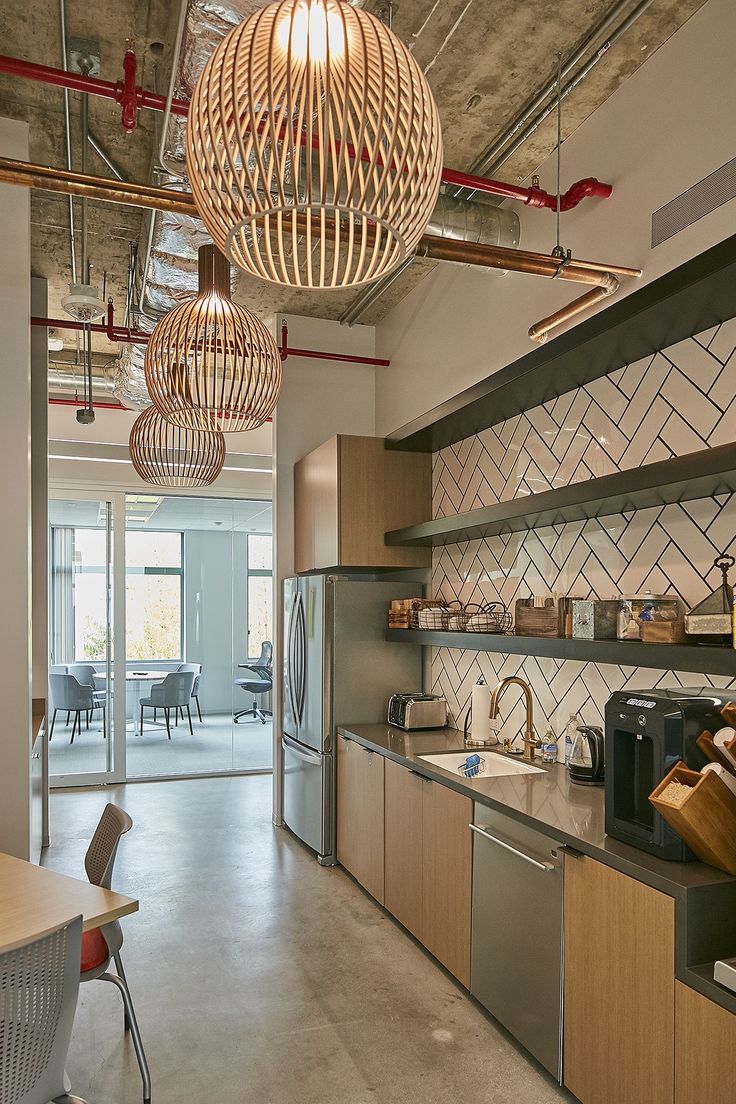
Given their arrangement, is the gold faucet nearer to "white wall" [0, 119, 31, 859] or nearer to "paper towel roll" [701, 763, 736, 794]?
"paper towel roll" [701, 763, 736, 794]

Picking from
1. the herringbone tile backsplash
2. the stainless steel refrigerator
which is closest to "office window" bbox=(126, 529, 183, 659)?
the stainless steel refrigerator

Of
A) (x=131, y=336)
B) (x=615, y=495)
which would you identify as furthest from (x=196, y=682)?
(x=615, y=495)

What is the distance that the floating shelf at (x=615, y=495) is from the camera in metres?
2.32

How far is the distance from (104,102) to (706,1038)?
3974 mm

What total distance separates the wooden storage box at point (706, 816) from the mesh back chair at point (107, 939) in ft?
5.59

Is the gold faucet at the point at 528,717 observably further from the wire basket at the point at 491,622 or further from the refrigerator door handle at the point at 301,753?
the refrigerator door handle at the point at 301,753

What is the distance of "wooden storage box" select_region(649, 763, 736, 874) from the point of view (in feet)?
6.60

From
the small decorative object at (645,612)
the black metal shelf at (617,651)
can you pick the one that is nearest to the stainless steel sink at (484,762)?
the black metal shelf at (617,651)

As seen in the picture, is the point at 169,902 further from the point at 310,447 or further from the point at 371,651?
the point at 310,447

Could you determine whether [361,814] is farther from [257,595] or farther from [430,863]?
[257,595]

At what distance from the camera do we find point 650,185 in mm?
2930

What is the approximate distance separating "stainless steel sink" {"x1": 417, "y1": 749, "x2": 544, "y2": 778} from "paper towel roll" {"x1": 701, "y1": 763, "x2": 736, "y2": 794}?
5.14 feet

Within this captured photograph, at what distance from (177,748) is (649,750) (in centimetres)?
563

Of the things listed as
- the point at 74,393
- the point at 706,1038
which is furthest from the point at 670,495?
the point at 74,393
